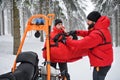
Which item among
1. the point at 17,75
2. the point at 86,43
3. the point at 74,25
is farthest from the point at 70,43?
the point at 74,25

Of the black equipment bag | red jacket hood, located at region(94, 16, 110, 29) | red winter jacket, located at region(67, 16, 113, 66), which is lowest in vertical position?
the black equipment bag

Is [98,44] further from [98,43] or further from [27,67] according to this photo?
[27,67]

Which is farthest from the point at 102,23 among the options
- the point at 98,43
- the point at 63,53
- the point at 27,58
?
the point at 27,58

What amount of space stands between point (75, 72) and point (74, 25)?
40.4 m

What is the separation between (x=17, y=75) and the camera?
493 centimetres

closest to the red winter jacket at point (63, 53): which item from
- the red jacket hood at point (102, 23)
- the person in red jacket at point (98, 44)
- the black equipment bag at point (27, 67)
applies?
the person in red jacket at point (98, 44)

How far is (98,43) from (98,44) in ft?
0.11

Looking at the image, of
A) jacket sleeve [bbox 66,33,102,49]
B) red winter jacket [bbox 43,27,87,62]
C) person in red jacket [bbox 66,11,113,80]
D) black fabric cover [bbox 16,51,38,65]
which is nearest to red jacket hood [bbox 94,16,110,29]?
person in red jacket [bbox 66,11,113,80]

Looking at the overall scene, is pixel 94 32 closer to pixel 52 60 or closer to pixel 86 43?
pixel 86 43

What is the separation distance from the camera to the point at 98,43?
6043 millimetres

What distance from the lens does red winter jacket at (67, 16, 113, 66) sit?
601 centimetres

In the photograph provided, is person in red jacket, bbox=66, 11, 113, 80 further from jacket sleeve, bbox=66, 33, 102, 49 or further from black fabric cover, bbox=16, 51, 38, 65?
black fabric cover, bbox=16, 51, 38, 65

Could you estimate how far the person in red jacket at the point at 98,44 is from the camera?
19.7 feet

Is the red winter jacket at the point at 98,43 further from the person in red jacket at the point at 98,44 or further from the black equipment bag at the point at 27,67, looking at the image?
the black equipment bag at the point at 27,67
